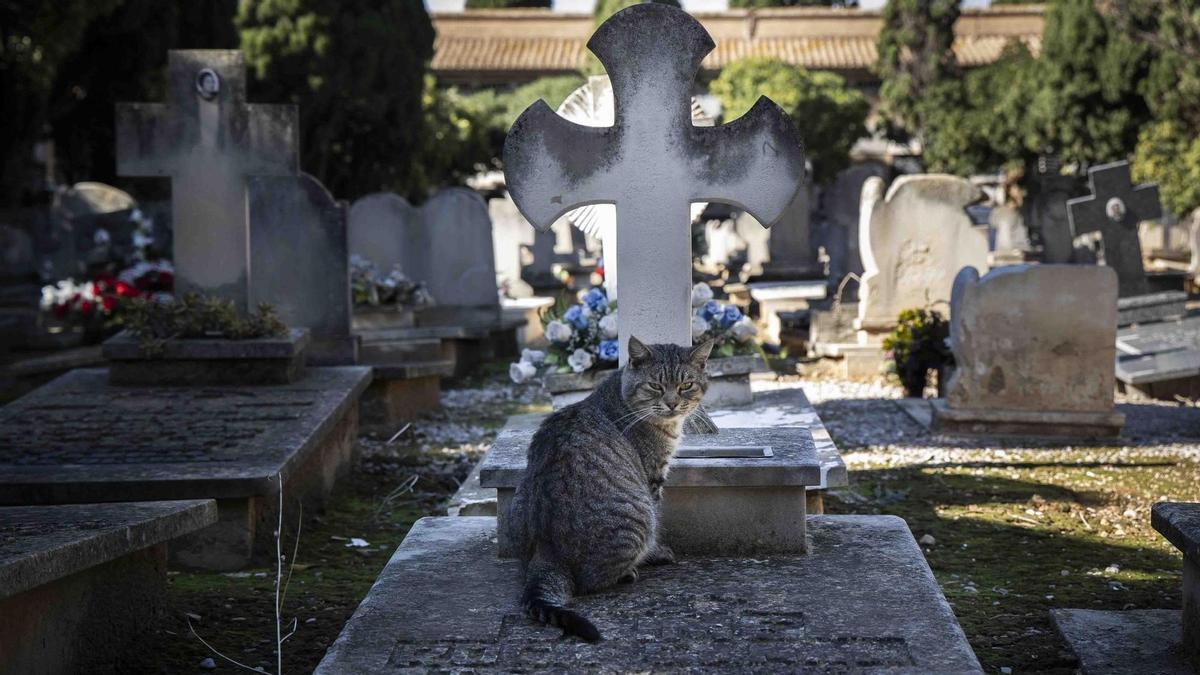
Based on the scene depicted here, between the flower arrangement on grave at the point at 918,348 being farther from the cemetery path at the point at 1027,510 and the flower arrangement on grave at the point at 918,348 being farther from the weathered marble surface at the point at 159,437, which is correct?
the weathered marble surface at the point at 159,437

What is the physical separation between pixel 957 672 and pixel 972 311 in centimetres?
580

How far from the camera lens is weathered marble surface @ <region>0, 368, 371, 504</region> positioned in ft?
18.8

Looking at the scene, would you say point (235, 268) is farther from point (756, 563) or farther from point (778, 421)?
point (756, 563)

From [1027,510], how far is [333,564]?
3.38 m

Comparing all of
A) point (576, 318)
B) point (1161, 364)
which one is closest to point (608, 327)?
point (576, 318)

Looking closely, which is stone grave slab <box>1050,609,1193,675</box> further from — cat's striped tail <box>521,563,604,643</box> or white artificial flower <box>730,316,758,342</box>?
white artificial flower <box>730,316,758,342</box>

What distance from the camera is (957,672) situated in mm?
3506

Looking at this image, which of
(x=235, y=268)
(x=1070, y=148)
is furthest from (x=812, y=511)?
(x=1070, y=148)

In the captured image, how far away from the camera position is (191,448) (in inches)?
255

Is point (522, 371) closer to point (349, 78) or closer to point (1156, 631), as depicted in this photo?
point (1156, 631)

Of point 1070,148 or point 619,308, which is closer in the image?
point 619,308

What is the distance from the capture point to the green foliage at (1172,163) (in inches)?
849

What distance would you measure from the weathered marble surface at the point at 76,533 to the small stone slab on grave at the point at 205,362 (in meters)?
2.98

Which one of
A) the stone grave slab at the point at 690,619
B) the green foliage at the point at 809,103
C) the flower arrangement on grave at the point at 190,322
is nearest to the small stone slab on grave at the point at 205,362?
the flower arrangement on grave at the point at 190,322
